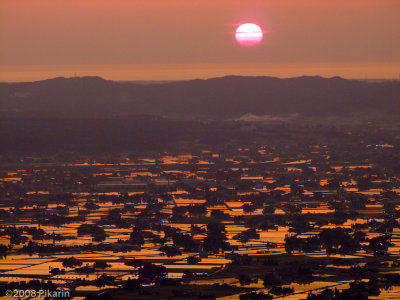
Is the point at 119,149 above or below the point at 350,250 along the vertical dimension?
above

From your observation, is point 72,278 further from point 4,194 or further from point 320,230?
point 4,194

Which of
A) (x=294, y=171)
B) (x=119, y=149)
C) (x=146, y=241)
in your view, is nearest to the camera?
(x=146, y=241)

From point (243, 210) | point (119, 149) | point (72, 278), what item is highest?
point (119, 149)

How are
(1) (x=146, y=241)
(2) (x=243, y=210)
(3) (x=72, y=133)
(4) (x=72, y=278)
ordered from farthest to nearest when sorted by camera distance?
(3) (x=72, y=133), (2) (x=243, y=210), (1) (x=146, y=241), (4) (x=72, y=278)

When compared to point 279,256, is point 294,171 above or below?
above

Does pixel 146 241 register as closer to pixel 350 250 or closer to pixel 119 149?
pixel 350 250

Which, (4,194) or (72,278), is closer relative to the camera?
(72,278)

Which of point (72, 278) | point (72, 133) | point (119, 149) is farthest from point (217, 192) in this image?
point (72, 133)

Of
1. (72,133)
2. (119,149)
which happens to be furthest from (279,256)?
(72,133)

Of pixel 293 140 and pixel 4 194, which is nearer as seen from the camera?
pixel 4 194
